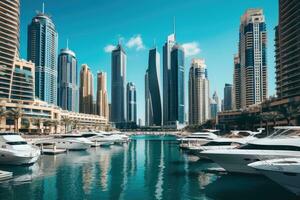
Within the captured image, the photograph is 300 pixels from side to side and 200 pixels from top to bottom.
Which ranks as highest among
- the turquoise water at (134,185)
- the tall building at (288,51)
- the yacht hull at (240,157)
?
the tall building at (288,51)

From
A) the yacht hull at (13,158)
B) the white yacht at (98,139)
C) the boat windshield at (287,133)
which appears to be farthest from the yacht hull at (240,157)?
the white yacht at (98,139)

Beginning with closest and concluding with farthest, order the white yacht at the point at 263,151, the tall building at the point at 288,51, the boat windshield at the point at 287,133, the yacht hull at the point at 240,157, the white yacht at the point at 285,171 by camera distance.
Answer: the white yacht at the point at 285,171 → the white yacht at the point at 263,151 → the yacht hull at the point at 240,157 → the boat windshield at the point at 287,133 → the tall building at the point at 288,51

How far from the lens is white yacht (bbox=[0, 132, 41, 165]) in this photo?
4341 centimetres

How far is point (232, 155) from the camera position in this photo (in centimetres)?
3309

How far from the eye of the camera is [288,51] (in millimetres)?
138750

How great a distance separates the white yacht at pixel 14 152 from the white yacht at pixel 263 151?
82.6ft

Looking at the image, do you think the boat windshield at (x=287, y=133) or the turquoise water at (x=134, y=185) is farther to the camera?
the boat windshield at (x=287, y=133)

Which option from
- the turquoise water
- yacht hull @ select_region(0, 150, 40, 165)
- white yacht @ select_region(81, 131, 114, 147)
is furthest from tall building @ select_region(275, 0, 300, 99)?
yacht hull @ select_region(0, 150, 40, 165)

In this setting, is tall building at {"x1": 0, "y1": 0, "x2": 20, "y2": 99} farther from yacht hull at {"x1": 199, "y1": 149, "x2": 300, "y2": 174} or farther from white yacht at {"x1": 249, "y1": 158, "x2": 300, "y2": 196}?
white yacht at {"x1": 249, "y1": 158, "x2": 300, "y2": 196}

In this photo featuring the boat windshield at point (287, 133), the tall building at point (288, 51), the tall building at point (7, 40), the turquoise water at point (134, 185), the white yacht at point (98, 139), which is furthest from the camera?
the tall building at point (7, 40)

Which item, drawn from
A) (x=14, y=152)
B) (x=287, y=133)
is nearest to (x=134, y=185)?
(x=287, y=133)

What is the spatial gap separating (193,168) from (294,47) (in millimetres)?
111302

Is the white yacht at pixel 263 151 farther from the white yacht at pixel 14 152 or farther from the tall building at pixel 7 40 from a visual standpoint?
the tall building at pixel 7 40

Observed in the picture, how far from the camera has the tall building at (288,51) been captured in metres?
132
